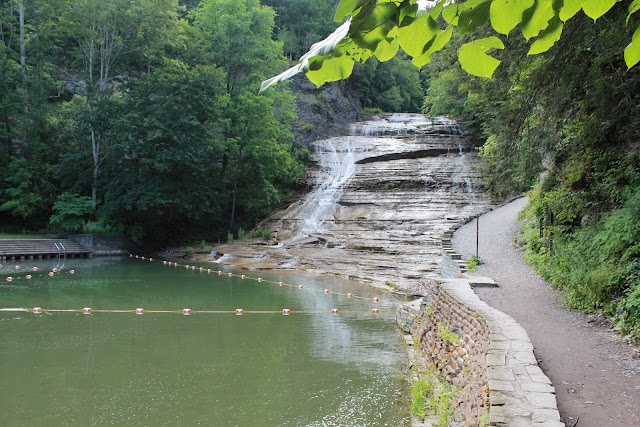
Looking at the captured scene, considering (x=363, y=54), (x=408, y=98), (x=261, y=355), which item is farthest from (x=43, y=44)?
(x=408, y=98)

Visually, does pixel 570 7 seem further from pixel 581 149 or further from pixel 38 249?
pixel 38 249

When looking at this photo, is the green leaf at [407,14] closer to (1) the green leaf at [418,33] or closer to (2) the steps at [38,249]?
(1) the green leaf at [418,33]

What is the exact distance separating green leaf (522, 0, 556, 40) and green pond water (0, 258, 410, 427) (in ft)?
16.9

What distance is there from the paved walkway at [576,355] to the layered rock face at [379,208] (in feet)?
23.6

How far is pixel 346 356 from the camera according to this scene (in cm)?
834

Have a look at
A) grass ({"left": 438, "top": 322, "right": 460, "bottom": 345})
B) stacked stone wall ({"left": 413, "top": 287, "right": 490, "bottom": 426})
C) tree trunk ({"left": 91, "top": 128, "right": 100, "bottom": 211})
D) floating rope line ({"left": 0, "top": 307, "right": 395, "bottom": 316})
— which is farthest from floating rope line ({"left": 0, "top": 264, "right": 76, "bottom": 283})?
grass ({"left": 438, "top": 322, "right": 460, "bottom": 345})

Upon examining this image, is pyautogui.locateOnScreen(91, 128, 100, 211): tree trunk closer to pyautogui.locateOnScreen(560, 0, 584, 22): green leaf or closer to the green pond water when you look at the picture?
the green pond water

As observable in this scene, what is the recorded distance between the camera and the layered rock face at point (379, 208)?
18.5 m

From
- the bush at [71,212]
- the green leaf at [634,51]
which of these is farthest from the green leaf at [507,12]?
the bush at [71,212]

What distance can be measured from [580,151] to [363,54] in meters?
10.6

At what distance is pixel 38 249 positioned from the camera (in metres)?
21.6

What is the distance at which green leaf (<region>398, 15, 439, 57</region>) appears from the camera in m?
1.42

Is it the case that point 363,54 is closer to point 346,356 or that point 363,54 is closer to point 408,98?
point 346,356

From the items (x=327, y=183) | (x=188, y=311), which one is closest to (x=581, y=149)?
(x=188, y=311)
